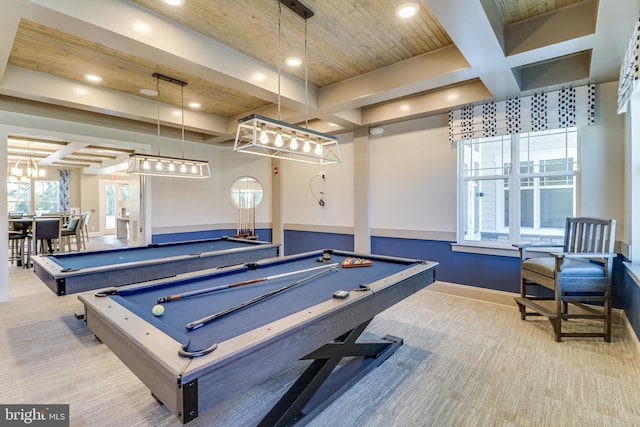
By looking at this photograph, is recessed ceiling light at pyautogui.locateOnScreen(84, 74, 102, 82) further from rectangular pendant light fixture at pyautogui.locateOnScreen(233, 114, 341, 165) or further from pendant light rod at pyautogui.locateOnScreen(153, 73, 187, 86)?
rectangular pendant light fixture at pyautogui.locateOnScreen(233, 114, 341, 165)

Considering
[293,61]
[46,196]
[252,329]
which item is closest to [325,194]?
[293,61]

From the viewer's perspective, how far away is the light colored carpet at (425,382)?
1880 millimetres

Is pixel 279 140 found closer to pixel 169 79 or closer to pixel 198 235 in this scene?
pixel 169 79

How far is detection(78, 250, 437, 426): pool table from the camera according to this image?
1099 mm

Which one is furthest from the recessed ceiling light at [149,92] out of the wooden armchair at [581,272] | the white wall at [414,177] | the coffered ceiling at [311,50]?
A: the wooden armchair at [581,272]

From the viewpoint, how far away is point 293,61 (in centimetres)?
331

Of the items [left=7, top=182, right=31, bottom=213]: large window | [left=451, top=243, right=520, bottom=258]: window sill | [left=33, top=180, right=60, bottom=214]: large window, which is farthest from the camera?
[left=33, top=180, right=60, bottom=214]: large window

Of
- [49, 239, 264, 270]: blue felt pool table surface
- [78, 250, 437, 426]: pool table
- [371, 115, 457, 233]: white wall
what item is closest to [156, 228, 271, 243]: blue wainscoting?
[49, 239, 264, 270]: blue felt pool table surface

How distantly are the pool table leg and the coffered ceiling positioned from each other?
6.17 ft

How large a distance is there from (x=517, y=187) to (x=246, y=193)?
5.27 m

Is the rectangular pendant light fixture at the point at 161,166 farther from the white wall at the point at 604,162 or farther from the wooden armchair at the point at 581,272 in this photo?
the white wall at the point at 604,162

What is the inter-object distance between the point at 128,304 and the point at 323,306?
1.11 meters

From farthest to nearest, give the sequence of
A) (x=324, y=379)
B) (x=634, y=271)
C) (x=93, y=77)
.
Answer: (x=93, y=77), (x=634, y=271), (x=324, y=379)

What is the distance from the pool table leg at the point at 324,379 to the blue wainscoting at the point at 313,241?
2.94 meters
